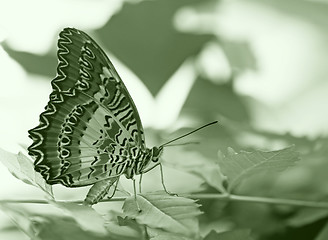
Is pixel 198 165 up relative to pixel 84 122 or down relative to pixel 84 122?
down

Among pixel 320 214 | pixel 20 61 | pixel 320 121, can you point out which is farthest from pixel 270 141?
pixel 20 61

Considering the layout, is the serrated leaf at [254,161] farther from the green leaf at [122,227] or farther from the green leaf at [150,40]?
the green leaf at [150,40]

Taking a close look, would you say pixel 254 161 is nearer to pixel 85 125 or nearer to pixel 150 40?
pixel 85 125

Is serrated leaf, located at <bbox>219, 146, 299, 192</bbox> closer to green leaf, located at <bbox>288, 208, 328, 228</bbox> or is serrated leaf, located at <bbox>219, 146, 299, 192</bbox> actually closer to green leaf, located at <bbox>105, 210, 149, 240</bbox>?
green leaf, located at <bbox>105, 210, 149, 240</bbox>

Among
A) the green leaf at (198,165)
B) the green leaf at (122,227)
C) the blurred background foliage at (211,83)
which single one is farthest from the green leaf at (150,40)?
the green leaf at (122,227)

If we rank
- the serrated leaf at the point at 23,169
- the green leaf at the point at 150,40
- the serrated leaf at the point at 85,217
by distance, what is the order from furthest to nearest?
the green leaf at the point at 150,40, the serrated leaf at the point at 23,169, the serrated leaf at the point at 85,217

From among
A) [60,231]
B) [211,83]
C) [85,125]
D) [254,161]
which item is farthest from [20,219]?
[211,83]
